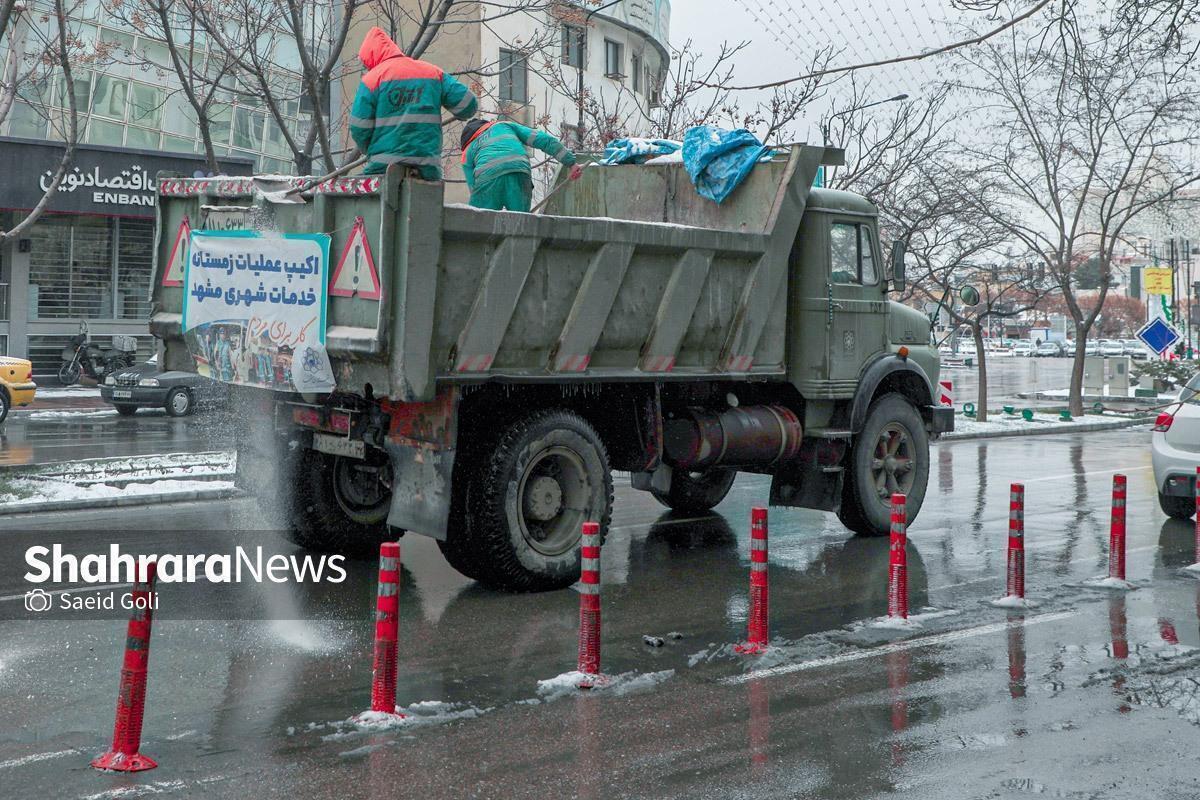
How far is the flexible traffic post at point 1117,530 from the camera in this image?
31.2 ft

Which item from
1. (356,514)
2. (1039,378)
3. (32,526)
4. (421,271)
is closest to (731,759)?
(421,271)

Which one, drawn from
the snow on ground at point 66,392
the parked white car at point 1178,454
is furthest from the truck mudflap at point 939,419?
the snow on ground at point 66,392

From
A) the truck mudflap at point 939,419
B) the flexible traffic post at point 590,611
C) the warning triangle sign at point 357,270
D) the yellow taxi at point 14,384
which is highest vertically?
the warning triangle sign at point 357,270

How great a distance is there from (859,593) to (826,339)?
8.08 ft

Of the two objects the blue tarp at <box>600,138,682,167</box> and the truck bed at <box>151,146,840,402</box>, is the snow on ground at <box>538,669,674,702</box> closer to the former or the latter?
the truck bed at <box>151,146,840,402</box>

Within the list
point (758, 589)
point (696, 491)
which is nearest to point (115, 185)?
point (696, 491)

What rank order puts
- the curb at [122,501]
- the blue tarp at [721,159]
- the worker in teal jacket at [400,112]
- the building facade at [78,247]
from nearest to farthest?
1. the worker in teal jacket at [400,112]
2. the blue tarp at [721,159]
3. the curb at [122,501]
4. the building facade at [78,247]

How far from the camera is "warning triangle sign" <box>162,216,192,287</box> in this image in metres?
9.50

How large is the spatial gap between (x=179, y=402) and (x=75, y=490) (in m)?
12.2

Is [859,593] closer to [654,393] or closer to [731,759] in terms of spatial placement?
[654,393]

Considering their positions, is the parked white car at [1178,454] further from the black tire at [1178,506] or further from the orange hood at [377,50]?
the orange hood at [377,50]

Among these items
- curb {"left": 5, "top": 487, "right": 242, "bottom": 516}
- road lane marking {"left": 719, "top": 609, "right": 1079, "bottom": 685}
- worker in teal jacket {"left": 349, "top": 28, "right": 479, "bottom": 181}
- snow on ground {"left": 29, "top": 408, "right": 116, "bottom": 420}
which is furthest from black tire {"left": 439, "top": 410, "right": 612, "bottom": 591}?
snow on ground {"left": 29, "top": 408, "right": 116, "bottom": 420}

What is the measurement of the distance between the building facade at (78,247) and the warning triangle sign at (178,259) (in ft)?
74.8

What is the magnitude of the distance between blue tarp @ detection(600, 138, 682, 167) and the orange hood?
286 centimetres
